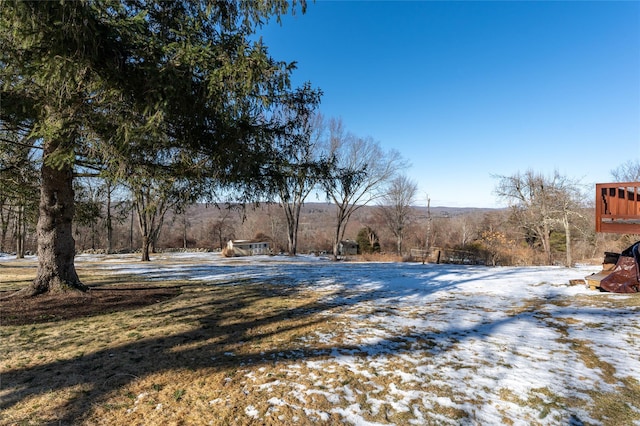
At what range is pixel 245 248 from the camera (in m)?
28.6

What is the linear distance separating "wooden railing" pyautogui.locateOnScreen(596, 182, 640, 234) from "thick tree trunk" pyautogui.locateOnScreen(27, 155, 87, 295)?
37.5 ft

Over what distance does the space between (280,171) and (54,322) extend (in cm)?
429

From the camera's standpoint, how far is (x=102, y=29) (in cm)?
362

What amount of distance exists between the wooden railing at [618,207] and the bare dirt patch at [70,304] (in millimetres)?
10141

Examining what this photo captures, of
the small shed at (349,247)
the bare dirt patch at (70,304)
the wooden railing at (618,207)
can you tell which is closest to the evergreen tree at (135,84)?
the bare dirt patch at (70,304)

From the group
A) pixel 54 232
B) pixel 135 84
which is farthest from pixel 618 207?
pixel 54 232

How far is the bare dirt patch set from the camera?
4918 mm

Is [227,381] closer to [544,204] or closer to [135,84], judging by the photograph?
[135,84]

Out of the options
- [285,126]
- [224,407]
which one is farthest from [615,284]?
[224,407]

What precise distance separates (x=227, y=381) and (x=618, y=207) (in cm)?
908

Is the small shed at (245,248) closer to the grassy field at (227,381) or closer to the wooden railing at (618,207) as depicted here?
the grassy field at (227,381)

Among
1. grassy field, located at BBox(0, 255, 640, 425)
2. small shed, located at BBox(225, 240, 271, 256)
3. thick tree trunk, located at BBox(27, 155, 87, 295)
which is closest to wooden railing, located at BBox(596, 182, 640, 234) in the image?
grassy field, located at BBox(0, 255, 640, 425)

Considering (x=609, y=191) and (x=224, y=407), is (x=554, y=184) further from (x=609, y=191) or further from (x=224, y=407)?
(x=224, y=407)

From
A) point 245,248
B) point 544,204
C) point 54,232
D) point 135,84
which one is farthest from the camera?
point 245,248
